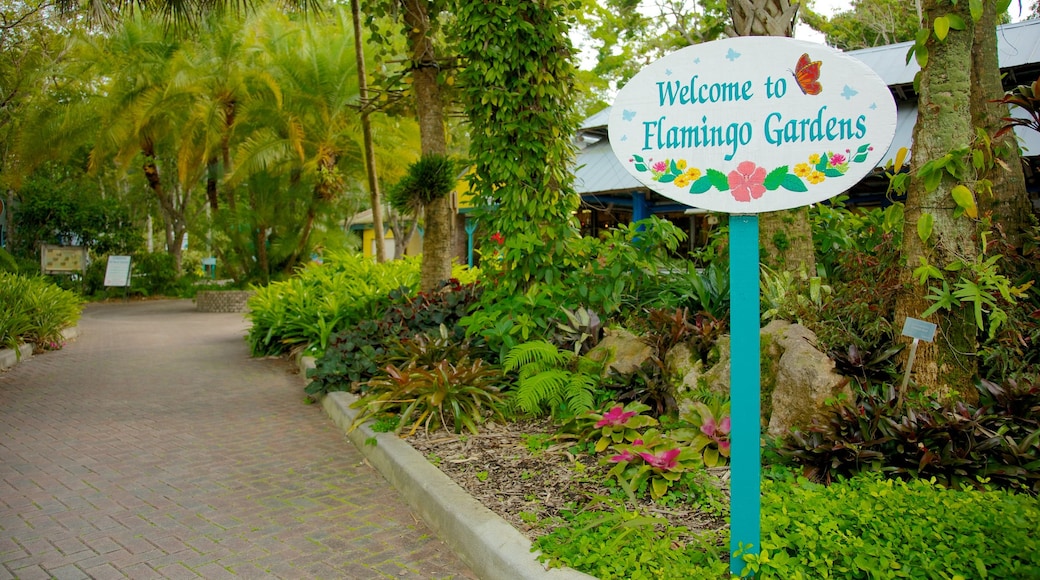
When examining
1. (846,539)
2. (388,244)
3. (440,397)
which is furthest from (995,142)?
(388,244)

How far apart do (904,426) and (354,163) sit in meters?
18.2

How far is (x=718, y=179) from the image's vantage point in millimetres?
3201

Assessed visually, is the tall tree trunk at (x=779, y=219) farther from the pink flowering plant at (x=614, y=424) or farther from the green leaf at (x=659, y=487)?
the green leaf at (x=659, y=487)

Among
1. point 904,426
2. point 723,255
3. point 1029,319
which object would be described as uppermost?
point 723,255

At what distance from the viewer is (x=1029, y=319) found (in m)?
4.55

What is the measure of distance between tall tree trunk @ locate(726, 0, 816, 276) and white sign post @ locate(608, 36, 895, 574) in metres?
2.76

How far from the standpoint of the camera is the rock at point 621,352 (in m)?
5.52

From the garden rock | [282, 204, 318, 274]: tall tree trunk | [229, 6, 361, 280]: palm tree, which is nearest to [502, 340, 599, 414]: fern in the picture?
the garden rock

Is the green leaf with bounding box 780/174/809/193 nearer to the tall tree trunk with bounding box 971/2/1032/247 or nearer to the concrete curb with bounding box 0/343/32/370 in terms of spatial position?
the tall tree trunk with bounding box 971/2/1032/247

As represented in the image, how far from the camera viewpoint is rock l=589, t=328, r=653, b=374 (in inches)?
217

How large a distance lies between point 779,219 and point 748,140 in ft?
10.8

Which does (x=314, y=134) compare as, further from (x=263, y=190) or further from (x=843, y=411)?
(x=843, y=411)

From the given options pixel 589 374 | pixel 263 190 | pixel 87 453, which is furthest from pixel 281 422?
pixel 263 190

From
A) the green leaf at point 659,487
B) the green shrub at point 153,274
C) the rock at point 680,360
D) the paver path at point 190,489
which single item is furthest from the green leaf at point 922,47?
the green shrub at point 153,274
